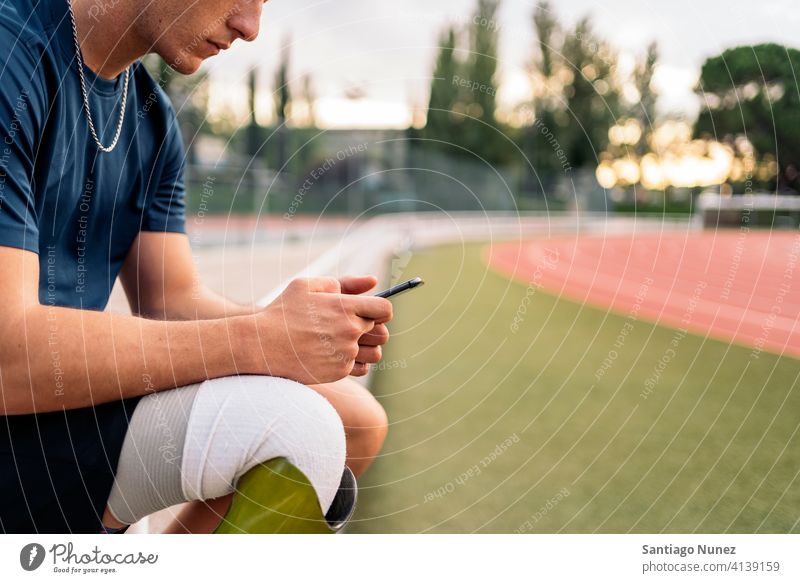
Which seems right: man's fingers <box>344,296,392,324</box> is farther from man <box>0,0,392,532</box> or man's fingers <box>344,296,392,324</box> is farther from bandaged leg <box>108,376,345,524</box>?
bandaged leg <box>108,376,345,524</box>

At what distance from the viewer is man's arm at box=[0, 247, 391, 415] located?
903 mm

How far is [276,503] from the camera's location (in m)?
0.96

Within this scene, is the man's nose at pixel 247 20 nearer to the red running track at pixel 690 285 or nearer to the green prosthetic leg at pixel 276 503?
the green prosthetic leg at pixel 276 503

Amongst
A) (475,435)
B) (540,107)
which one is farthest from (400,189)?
(475,435)

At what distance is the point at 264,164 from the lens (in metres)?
11.2

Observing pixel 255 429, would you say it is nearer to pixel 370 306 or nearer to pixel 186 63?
pixel 370 306

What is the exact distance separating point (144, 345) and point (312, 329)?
0.20 metres

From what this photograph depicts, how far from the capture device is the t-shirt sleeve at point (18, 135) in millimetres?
924

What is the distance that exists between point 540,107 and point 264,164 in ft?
16.6

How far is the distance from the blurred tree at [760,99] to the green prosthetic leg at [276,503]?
1551mm

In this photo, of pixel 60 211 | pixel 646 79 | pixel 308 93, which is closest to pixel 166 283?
pixel 60 211

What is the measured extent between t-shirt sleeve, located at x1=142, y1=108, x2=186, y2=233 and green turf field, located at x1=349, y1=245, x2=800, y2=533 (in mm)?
911

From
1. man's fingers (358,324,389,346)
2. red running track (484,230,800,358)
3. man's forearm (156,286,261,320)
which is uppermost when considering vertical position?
man's fingers (358,324,389,346)

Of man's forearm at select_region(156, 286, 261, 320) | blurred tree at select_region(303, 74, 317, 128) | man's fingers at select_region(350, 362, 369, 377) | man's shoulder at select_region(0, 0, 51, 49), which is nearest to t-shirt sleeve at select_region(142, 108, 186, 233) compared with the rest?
man's forearm at select_region(156, 286, 261, 320)
